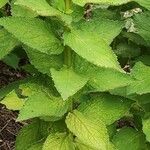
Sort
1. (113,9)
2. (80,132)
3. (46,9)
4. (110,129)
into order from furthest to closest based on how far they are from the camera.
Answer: (113,9)
(110,129)
(80,132)
(46,9)

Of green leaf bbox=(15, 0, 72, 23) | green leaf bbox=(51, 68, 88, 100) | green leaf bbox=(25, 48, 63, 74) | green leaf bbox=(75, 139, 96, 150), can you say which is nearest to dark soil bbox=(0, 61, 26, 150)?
green leaf bbox=(75, 139, 96, 150)

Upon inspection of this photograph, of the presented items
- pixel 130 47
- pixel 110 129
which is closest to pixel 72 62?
pixel 110 129

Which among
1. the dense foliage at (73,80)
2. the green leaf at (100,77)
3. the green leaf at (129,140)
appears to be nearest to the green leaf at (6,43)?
the dense foliage at (73,80)

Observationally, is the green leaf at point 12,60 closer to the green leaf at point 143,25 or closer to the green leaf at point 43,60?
the green leaf at point 143,25

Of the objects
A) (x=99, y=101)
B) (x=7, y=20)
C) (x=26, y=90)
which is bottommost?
(x=99, y=101)

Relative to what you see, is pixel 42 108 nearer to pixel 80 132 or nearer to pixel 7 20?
pixel 80 132

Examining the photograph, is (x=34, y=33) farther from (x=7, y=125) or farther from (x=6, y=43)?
(x=7, y=125)

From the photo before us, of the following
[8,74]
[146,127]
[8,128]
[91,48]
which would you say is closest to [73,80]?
[91,48]
